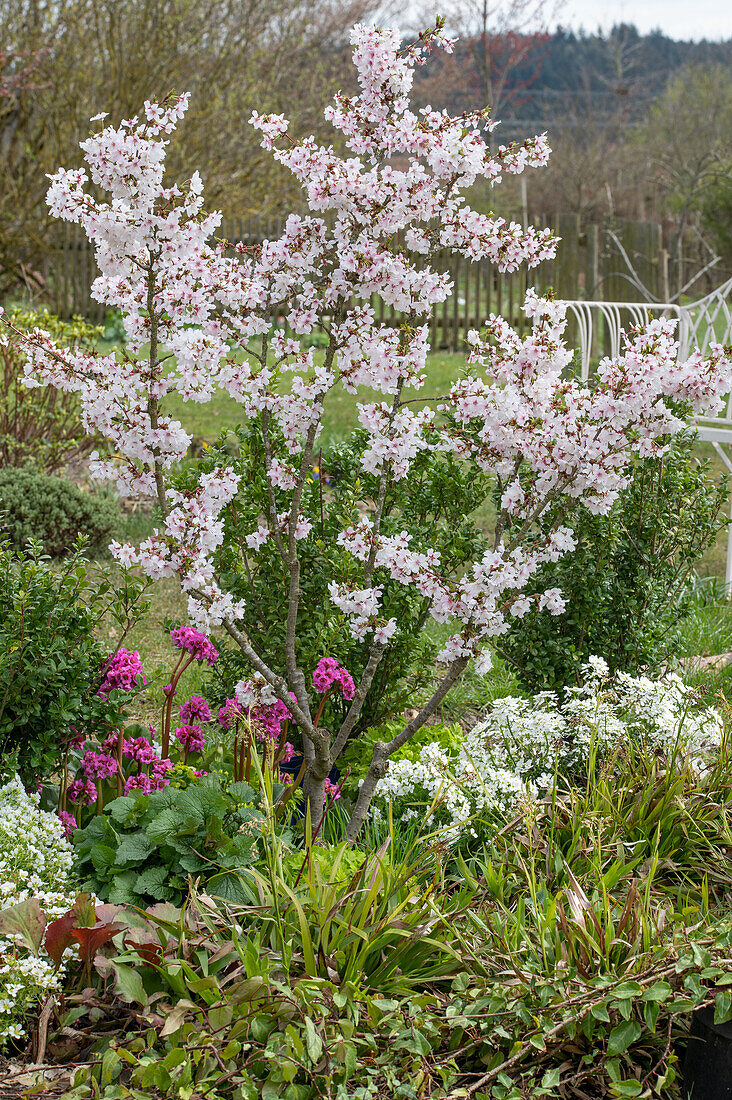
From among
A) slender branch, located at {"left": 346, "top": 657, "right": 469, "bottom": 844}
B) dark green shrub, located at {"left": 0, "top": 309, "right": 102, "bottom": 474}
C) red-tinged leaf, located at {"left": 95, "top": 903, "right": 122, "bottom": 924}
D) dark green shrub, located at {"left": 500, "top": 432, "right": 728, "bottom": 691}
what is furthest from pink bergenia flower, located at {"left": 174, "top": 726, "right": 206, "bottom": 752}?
dark green shrub, located at {"left": 0, "top": 309, "right": 102, "bottom": 474}

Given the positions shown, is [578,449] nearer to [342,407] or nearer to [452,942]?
[452,942]

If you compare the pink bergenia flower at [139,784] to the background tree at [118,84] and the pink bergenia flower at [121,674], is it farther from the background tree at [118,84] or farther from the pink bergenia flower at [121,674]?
the background tree at [118,84]

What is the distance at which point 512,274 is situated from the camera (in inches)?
488

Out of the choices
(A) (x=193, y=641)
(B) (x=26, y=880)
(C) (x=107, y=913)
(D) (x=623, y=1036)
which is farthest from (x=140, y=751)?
(D) (x=623, y=1036)

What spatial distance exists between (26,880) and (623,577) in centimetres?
210

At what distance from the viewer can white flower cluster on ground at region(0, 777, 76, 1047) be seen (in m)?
1.81

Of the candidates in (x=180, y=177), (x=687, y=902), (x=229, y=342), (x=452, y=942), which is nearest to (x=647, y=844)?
(x=687, y=902)

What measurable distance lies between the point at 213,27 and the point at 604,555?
11308mm

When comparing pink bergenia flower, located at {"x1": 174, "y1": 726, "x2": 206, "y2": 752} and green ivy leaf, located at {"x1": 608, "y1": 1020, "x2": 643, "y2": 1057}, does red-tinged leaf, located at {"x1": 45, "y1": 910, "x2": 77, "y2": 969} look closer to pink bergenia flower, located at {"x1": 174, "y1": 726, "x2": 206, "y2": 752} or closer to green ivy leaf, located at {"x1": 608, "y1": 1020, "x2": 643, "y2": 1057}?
pink bergenia flower, located at {"x1": 174, "y1": 726, "x2": 206, "y2": 752}

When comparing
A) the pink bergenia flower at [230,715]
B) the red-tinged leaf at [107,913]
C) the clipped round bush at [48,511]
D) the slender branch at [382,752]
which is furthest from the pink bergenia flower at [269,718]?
the clipped round bush at [48,511]

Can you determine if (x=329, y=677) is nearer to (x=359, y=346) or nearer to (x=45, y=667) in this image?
(x=45, y=667)

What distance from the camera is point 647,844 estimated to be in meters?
2.46

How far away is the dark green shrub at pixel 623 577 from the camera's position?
3119mm

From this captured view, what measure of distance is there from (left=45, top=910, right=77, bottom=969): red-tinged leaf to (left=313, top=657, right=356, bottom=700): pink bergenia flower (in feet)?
3.01
